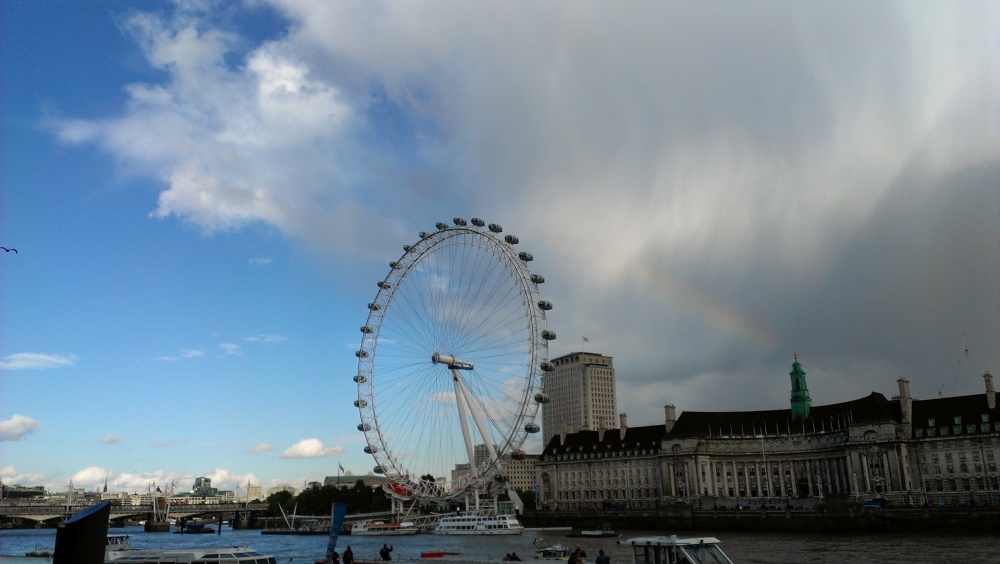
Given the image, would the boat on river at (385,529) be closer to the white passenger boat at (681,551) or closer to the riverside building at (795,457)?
the riverside building at (795,457)

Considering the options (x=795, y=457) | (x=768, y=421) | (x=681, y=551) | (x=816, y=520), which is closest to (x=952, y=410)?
(x=795, y=457)

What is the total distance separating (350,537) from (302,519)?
2137 inches

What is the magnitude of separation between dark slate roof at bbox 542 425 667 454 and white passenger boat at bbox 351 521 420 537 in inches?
2116

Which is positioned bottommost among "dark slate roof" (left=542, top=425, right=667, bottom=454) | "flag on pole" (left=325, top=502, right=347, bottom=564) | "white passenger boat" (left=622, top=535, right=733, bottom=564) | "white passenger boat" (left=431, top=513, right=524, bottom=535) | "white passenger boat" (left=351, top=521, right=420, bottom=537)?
"white passenger boat" (left=351, top=521, right=420, bottom=537)

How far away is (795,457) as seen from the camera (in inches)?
5468

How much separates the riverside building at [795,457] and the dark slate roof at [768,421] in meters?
0.21

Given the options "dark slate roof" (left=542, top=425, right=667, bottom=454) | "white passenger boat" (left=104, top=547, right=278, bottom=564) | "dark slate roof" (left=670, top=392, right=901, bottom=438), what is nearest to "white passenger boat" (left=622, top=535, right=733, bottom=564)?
"white passenger boat" (left=104, top=547, right=278, bottom=564)

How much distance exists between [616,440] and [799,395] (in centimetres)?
3843

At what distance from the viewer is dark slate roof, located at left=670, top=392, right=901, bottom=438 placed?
Result: 129m

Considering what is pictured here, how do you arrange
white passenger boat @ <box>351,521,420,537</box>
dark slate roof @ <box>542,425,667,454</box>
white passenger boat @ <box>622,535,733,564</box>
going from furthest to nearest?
dark slate roof @ <box>542,425,667,454</box> → white passenger boat @ <box>351,521,420,537</box> → white passenger boat @ <box>622,535,733,564</box>

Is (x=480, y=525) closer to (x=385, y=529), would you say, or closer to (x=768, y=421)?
(x=385, y=529)

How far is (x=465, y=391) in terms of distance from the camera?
10144 centimetres

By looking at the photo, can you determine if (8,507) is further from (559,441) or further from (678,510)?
(678,510)

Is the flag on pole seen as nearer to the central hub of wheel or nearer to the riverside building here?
the central hub of wheel
